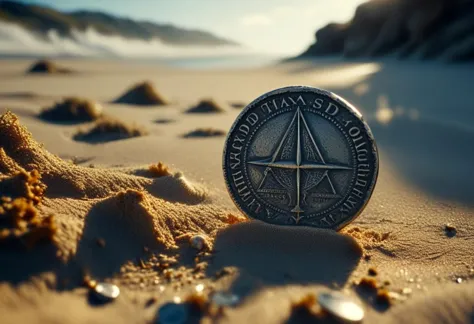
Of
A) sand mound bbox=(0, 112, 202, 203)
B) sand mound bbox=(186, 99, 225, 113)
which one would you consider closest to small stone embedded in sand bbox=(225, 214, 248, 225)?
sand mound bbox=(0, 112, 202, 203)

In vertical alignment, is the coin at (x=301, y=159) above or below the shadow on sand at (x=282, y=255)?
above

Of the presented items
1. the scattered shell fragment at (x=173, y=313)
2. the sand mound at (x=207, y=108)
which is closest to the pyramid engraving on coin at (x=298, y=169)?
the scattered shell fragment at (x=173, y=313)

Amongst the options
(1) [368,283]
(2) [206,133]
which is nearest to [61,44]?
(2) [206,133]

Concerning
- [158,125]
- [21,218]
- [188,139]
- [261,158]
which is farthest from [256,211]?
[158,125]

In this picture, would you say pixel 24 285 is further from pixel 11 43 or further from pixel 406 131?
pixel 11 43

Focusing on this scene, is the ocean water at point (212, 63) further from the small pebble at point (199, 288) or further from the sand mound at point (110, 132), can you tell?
the small pebble at point (199, 288)

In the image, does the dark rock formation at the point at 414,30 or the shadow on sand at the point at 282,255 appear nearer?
the shadow on sand at the point at 282,255

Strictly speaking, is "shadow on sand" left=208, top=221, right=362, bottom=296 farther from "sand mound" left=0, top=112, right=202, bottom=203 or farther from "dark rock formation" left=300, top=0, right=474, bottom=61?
"dark rock formation" left=300, top=0, right=474, bottom=61
